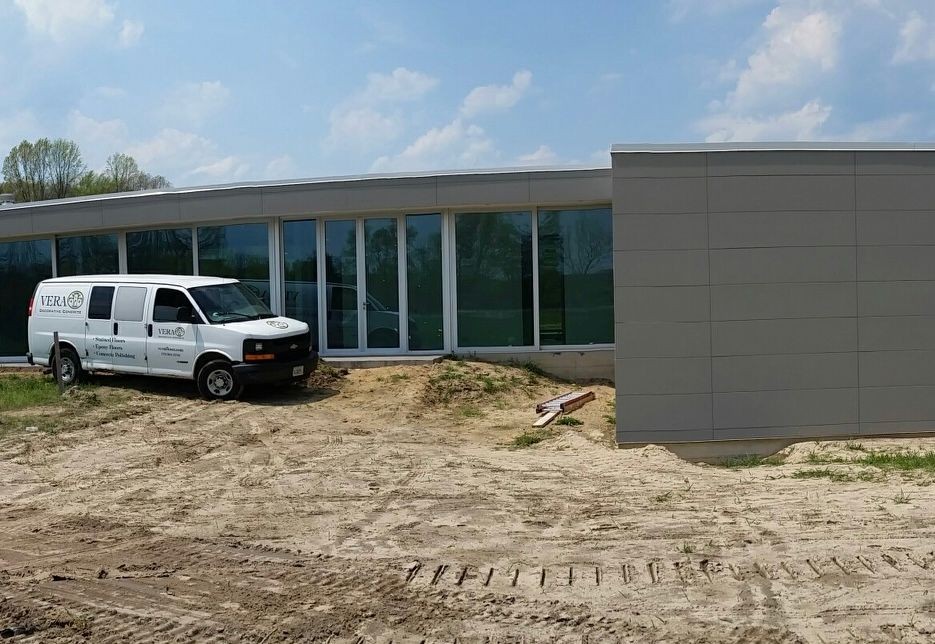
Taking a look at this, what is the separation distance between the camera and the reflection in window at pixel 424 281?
50.9 ft

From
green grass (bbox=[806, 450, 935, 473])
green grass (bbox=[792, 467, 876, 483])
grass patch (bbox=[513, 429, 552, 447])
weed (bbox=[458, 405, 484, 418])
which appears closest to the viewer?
green grass (bbox=[792, 467, 876, 483])

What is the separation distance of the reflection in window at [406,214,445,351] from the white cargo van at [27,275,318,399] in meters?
2.62

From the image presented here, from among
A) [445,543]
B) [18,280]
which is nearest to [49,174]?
[18,280]

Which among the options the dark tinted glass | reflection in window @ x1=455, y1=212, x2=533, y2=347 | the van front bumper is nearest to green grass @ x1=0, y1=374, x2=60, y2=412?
the van front bumper

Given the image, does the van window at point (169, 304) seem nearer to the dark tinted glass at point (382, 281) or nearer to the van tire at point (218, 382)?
the van tire at point (218, 382)

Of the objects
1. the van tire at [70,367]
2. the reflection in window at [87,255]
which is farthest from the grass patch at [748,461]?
the reflection in window at [87,255]

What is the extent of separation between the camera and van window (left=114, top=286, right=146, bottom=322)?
1330cm

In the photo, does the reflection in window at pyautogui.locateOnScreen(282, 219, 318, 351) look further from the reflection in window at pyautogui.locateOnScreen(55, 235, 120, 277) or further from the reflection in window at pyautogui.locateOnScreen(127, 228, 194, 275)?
the reflection in window at pyautogui.locateOnScreen(55, 235, 120, 277)

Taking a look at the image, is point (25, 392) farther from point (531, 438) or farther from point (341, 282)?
point (531, 438)

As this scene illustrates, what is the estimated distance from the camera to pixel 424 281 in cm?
1559

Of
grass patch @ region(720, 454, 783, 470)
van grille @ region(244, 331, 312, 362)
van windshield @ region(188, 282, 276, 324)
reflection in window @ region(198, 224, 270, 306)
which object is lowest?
grass patch @ region(720, 454, 783, 470)

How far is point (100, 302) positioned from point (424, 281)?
5.78m

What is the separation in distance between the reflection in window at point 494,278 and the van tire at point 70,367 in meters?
6.84

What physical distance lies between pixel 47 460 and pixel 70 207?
9694 mm
